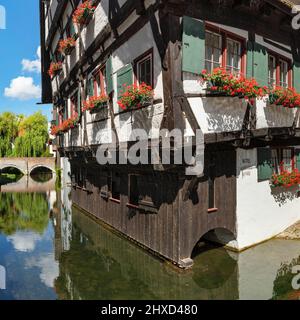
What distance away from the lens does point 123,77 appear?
316 inches

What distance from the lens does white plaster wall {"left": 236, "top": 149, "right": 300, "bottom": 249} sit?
27.0ft

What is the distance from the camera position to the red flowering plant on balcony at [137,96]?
6.89 metres

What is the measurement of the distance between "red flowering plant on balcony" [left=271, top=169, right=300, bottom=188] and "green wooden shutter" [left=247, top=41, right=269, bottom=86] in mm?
2905

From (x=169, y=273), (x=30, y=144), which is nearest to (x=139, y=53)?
(x=169, y=273)

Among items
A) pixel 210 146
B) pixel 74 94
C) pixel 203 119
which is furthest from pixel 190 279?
pixel 74 94

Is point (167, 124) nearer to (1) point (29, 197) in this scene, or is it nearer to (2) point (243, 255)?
(2) point (243, 255)

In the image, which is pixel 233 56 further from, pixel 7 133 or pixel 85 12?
pixel 7 133

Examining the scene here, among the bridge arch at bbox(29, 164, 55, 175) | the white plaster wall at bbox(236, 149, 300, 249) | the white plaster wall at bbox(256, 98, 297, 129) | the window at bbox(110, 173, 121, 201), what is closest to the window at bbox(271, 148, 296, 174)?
the white plaster wall at bbox(256, 98, 297, 129)

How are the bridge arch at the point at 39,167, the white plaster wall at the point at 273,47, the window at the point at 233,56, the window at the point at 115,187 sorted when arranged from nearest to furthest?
the window at the point at 233,56 → the white plaster wall at the point at 273,47 → the window at the point at 115,187 → the bridge arch at the point at 39,167

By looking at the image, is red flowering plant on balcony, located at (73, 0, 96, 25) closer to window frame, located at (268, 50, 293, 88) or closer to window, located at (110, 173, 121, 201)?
window, located at (110, 173, 121, 201)

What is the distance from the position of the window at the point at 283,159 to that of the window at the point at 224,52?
3.39 metres

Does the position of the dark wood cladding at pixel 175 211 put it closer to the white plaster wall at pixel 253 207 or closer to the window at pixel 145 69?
the white plaster wall at pixel 253 207
